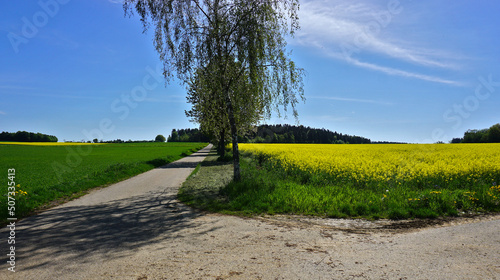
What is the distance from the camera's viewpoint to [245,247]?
18.9ft

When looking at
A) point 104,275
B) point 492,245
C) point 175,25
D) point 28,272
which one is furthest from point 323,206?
point 175,25

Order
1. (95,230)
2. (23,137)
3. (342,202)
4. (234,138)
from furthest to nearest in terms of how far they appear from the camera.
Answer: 1. (23,137)
2. (234,138)
3. (342,202)
4. (95,230)

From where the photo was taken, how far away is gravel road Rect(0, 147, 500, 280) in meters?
4.59

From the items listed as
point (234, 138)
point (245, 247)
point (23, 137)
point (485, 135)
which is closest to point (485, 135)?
point (485, 135)

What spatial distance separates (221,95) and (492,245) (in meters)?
10.6

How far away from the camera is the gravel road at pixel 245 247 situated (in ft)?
15.1

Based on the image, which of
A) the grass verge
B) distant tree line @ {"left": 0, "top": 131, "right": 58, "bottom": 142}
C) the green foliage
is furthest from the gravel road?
distant tree line @ {"left": 0, "top": 131, "right": 58, "bottom": 142}

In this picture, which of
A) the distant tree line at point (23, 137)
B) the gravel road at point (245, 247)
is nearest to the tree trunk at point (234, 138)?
the gravel road at point (245, 247)

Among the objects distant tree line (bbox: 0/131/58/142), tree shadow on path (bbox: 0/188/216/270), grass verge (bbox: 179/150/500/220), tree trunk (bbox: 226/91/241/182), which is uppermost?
distant tree line (bbox: 0/131/58/142)

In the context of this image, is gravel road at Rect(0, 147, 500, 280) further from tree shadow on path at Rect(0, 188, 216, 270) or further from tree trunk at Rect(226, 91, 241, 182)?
tree trunk at Rect(226, 91, 241, 182)

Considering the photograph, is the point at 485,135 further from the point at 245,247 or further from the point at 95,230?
the point at 95,230

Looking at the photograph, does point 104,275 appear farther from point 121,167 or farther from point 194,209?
point 121,167

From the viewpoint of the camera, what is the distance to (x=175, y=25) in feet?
40.7

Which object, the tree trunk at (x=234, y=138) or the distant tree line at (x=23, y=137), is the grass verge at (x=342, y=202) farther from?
the distant tree line at (x=23, y=137)
